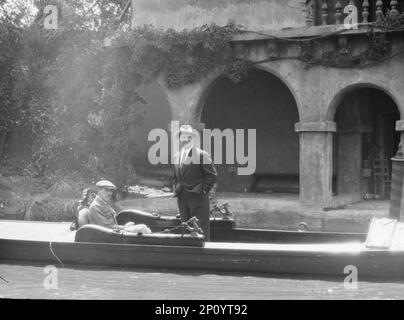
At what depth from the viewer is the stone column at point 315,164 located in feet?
47.4

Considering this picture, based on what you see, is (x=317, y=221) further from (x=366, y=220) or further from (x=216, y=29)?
(x=216, y=29)

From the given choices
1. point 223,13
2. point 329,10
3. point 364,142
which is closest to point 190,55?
point 223,13

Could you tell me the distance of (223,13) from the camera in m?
15.6

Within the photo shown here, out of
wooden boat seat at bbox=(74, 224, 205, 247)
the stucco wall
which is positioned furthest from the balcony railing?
wooden boat seat at bbox=(74, 224, 205, 247)

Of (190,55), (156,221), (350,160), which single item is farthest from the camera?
(350,160)

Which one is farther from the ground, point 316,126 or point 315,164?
point 316,126

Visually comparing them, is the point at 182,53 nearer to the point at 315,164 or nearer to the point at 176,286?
the point at 315,164

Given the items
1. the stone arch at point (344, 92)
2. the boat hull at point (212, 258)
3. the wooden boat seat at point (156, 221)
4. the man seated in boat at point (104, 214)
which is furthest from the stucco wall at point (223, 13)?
the boat hull at point (212, 258)

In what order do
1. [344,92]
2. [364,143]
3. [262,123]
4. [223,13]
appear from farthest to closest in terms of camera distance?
[262,123] → [364,143] → [223,13] → [344,92]

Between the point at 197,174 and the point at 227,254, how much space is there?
1227 mm

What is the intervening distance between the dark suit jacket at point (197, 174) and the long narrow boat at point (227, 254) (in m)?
0.80

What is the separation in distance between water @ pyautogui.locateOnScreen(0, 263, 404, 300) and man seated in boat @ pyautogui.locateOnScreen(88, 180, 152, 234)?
601 mm

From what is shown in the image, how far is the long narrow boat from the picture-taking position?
29.2 ft

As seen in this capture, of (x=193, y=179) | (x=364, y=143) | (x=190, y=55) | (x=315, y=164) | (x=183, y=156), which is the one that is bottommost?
(x=193, y=179)
